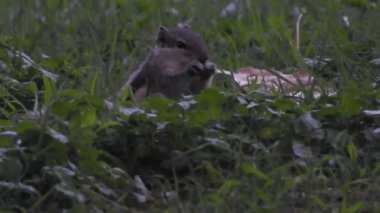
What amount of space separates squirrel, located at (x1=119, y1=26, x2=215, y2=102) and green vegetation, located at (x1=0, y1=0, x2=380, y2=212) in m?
0.16

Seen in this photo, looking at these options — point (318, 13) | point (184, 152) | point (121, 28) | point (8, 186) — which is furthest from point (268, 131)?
point (121, 28)

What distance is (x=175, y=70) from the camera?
7820 mm

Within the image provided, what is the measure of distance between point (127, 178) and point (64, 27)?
12.4ft

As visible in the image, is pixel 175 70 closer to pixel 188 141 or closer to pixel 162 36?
pixel 162 36

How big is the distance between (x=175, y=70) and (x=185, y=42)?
0.22 meters

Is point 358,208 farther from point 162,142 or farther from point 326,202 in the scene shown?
point 162,142

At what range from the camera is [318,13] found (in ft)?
28.1

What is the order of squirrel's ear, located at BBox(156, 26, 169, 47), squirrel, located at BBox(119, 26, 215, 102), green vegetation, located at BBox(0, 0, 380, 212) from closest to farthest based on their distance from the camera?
green vegetation, located at BBox(0, 0, 380, 212)
squirrel, located at BBox(119, 26, 215, 102)
squirrel's ear, located at BBox(156, 26, 169, 47)

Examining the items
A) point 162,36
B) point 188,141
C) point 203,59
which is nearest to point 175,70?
point 203,59

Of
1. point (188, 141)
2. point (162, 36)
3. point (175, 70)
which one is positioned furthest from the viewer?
point (162, 36)

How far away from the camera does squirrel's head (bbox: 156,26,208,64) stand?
311 inches

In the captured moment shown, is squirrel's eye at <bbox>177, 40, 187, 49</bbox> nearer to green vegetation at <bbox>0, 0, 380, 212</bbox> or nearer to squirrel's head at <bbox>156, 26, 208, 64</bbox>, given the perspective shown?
squirrel's head at <bbox>156, 26, 208, 64</bbox>

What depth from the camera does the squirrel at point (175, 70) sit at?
25.3ft

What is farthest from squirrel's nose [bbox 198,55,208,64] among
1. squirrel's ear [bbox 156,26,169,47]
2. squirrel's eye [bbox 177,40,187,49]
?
squirrel's ear [bbox 156,26,169,47]
